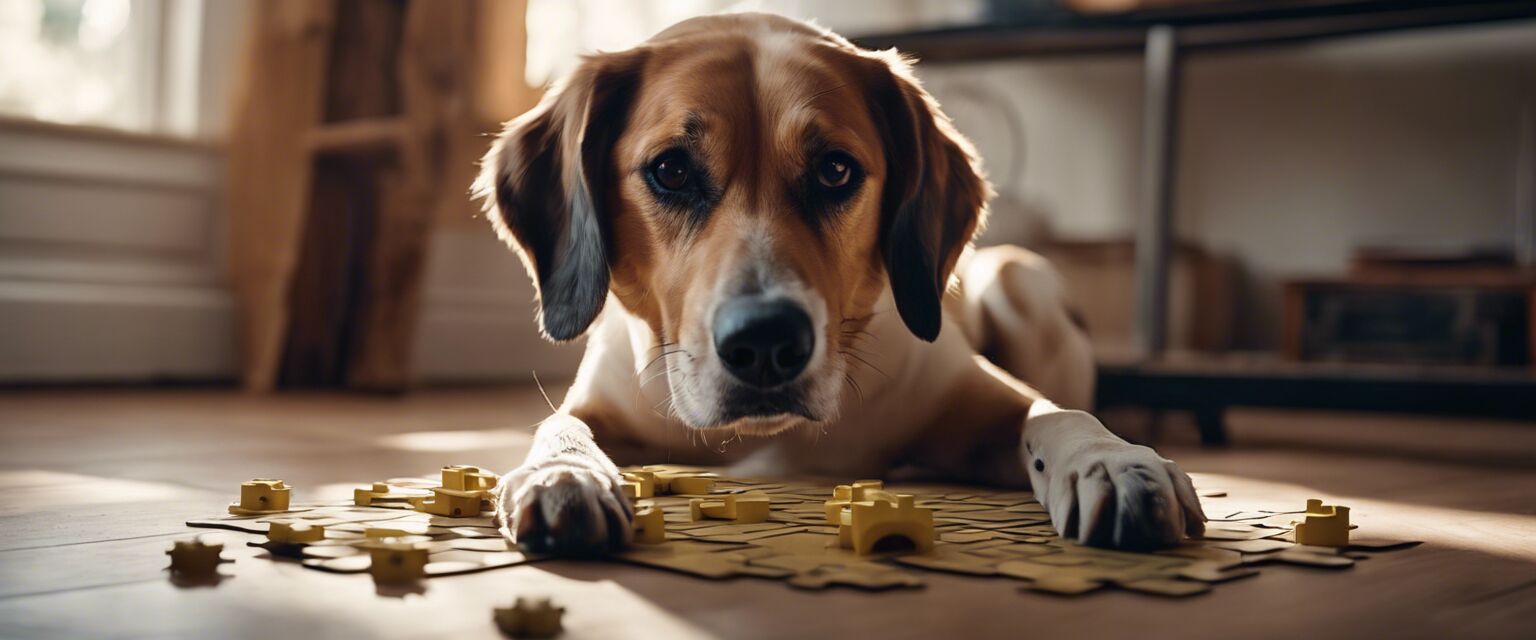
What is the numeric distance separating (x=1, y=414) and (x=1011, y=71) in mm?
5517

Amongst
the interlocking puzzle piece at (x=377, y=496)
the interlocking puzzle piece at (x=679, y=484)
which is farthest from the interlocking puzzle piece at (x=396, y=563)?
the interlocking puzzle piece at (x=679, y=484)

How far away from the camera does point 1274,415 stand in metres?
4.92

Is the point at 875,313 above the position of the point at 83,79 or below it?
below

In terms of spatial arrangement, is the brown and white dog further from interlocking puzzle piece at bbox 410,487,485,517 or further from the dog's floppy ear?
interlocking puzzle piece at bbox 410,487,485,517

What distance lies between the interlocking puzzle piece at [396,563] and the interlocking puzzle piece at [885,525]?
47 centimetres

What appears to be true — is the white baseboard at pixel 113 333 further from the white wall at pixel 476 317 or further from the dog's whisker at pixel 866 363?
the dog's whisker at pixel 866 363

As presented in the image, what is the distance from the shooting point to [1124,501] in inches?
60.5

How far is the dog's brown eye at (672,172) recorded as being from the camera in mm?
1984

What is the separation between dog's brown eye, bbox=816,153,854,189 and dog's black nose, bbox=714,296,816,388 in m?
0.35

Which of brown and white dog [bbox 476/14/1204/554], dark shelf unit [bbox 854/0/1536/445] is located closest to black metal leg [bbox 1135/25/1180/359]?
dark shelf unit [bbox 854/0/1536/445]

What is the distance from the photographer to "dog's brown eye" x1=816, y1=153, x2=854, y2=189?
2.00m

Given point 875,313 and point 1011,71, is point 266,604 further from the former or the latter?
point 1011,71

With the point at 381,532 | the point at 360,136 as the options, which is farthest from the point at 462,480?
the point at 360,136

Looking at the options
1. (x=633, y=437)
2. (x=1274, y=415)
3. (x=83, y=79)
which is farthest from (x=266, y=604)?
(x=1274, y=415)
